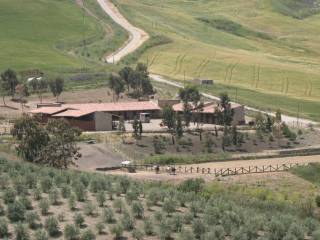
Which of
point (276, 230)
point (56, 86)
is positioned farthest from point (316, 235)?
point (56, 86)

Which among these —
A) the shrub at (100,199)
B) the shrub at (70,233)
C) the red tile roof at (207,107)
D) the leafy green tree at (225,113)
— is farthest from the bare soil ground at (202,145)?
the shrub at (70,233)

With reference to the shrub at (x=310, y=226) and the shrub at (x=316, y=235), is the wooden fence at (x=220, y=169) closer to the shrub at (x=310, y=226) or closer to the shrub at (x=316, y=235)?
the shrub at (x=310, y=226)

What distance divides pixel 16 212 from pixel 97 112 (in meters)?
51.0

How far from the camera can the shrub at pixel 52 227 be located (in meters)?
26.6

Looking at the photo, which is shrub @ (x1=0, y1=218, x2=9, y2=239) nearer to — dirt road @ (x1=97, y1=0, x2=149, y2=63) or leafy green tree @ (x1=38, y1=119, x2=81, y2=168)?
leafy green tree @ (x1=38, y1=119, x2=81, y2=168)

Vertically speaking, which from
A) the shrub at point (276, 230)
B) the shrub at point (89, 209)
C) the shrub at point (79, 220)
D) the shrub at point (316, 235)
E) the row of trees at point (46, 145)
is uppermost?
the row of trees at point (46, 145)

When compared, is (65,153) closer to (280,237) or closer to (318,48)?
(280,237)

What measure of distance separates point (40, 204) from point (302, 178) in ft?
101

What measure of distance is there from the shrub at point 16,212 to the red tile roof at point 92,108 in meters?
49.6

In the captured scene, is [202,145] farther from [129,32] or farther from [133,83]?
[129,32]

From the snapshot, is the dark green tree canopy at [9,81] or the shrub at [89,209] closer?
the shrub at [89,209]

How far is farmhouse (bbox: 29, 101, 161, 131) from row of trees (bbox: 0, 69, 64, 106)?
838cm

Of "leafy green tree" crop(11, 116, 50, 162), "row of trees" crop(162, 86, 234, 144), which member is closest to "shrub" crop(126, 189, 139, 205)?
"leafy green tree" crop(11, 116, 50, 162)

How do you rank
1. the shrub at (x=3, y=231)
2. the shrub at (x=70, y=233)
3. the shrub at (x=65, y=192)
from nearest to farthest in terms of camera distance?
the shrub at (x=70, y=233) < the shrub at (x=3, y=231) < the shrub at (x=65, y=192)
